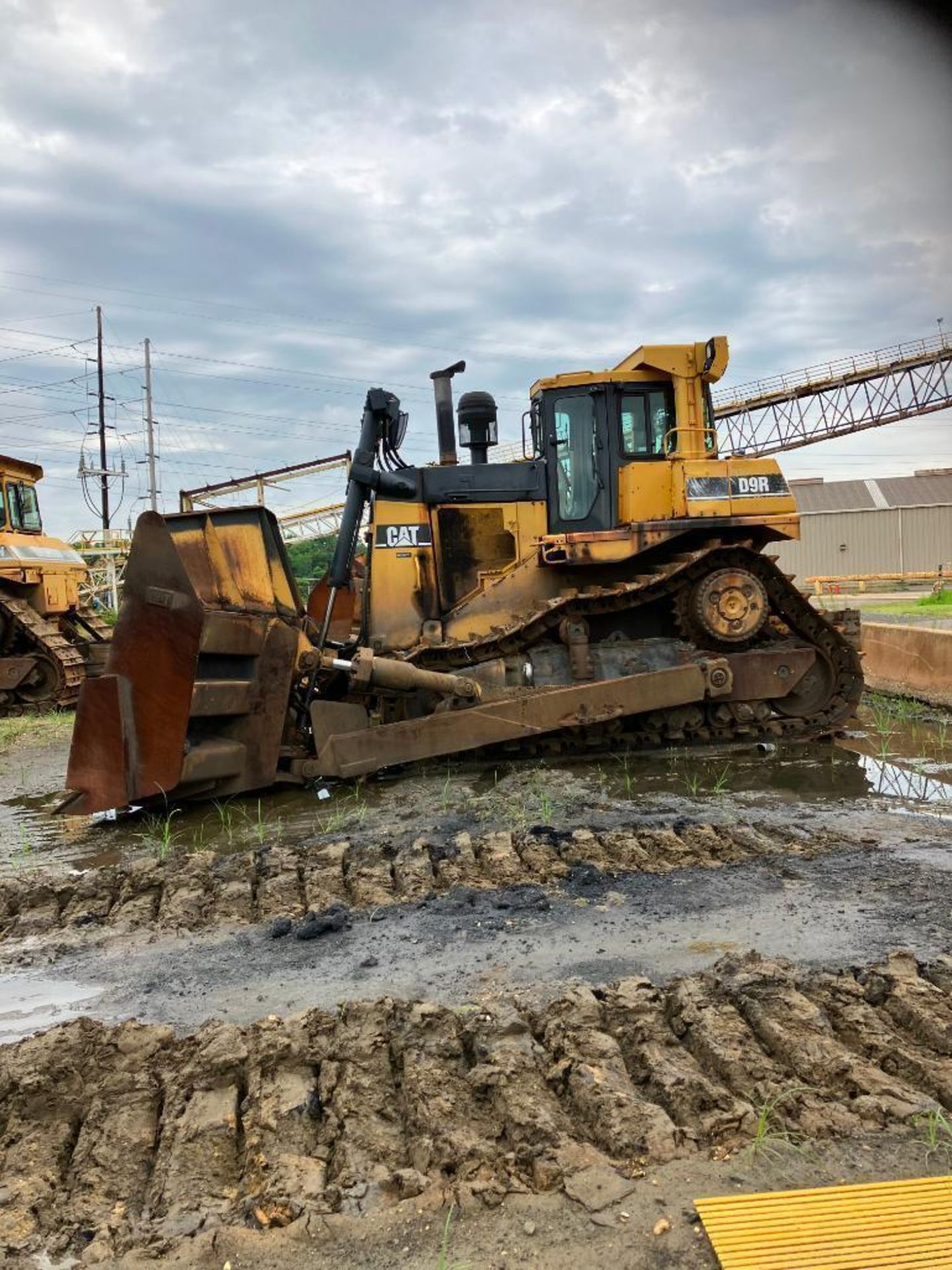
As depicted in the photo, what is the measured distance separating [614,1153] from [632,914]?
64.5 inches

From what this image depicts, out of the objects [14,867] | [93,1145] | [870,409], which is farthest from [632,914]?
[870,409]

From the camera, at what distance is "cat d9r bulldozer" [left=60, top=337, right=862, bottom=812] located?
21.1 feet

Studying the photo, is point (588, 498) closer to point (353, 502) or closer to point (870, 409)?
point (353, 502)

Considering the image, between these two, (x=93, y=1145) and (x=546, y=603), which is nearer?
(x=93, y=1145)

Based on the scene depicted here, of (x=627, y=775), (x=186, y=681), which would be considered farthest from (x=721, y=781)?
(x=186, y=681)

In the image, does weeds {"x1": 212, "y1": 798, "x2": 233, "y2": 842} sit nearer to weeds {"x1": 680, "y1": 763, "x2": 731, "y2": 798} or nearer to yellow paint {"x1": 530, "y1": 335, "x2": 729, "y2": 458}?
weeds {"x1": 680, "y1": 763, "x2": 731, "y2": 798}

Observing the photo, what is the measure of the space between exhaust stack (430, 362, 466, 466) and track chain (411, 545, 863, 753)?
205cm

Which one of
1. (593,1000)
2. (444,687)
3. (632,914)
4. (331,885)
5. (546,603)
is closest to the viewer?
(593,1000)

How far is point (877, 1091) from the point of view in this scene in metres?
2.37

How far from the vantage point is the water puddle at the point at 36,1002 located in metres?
3.11

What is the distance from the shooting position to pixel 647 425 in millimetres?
7789

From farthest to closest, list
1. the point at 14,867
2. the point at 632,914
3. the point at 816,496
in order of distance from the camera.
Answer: the point at 816,496
the point at 14,867
the point at 632,914

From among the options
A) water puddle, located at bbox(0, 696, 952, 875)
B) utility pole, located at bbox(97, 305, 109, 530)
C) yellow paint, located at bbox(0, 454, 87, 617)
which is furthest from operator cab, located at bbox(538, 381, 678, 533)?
utility pole, located at bbox(97, 305, 109, 530)

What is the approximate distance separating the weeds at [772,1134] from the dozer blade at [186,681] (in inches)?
170
